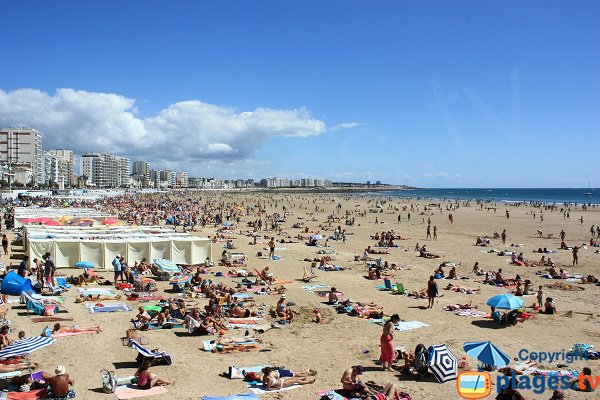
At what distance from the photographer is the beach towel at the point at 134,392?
A: 6883 millimetres

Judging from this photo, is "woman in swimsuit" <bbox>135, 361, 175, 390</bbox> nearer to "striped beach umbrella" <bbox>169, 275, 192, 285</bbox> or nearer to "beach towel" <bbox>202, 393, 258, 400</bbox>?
"beach towel" <bbox>202, 393, 258, 400</bbox>

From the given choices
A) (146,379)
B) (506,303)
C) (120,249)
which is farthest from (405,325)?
(120,249)

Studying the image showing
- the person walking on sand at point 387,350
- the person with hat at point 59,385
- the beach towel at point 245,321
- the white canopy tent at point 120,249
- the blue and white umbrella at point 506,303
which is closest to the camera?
the person with hat at point 59,385

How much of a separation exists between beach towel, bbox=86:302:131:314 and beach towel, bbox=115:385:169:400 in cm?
514

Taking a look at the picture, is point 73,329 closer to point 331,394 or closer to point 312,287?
point 331,394

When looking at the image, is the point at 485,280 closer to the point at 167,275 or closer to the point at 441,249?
the point at 441,249

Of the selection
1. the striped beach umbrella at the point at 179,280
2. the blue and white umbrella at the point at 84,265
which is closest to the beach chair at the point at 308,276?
the striped beach umbrella at the point at 179,280

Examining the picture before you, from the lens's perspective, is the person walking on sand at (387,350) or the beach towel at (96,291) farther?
the beach towel at (96,291)

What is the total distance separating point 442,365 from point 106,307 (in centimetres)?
871

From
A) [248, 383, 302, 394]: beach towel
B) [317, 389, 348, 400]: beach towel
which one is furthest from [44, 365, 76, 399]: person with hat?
[317, 389, 348, 400]: beach towel

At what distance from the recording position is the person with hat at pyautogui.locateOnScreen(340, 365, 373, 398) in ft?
22.9

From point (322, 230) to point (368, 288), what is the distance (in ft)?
66.6

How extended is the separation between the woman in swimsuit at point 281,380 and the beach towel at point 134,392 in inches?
62.7

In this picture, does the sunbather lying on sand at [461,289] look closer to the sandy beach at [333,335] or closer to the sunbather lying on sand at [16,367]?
the sandy beach at [333,335]
